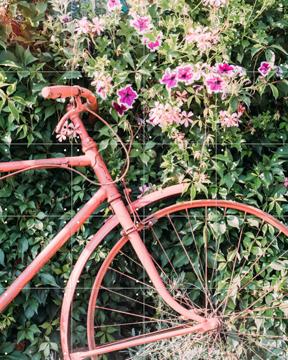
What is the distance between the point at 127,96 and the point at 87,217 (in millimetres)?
480

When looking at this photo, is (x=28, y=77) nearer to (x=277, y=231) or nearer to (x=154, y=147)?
(x=154, y=147)

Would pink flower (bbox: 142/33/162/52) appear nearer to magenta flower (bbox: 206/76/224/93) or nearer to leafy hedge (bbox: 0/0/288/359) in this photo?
leafy hedge (bbox: 0/0/288/359)

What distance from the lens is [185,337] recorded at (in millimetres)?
2441

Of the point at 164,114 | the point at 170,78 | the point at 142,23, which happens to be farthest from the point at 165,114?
the point at 142,23

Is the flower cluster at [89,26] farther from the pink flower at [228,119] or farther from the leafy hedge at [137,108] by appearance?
the pink flower at [228,119]

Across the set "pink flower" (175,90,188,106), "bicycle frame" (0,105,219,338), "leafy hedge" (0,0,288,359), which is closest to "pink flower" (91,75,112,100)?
"leafy hedge" (0,0,288,359)

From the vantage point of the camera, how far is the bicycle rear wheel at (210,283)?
98.5 inches

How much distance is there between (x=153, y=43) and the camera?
2.42 metres

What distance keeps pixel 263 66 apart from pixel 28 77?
2.88 feet

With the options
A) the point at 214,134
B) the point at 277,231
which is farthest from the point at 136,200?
the point at 277,231

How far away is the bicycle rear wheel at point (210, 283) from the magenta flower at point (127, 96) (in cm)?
45

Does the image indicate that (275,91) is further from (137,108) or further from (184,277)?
(184,277)

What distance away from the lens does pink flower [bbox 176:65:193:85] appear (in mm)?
2398

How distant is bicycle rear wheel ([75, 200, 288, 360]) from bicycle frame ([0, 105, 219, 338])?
0.60 ft
